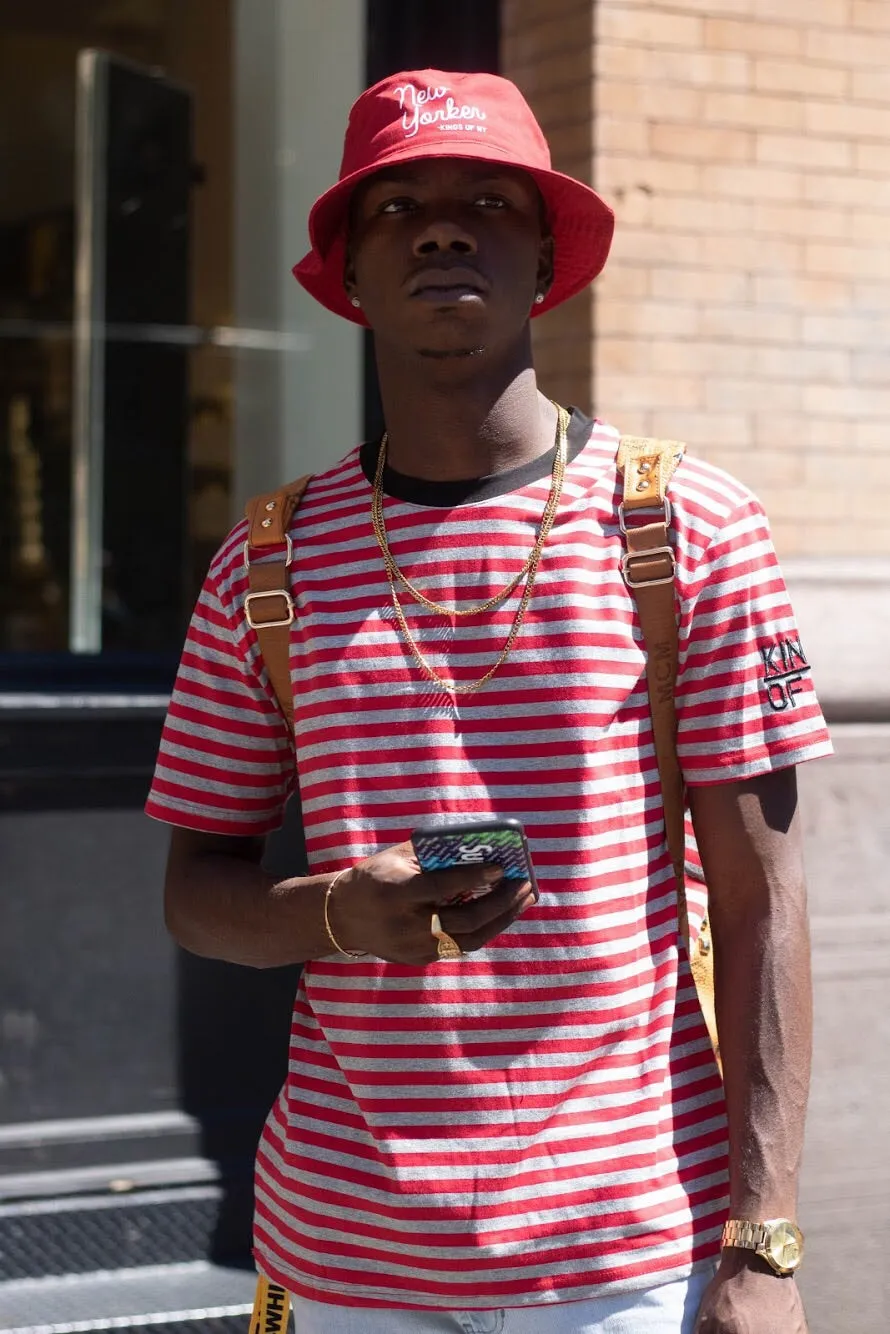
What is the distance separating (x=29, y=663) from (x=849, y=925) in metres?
2.31

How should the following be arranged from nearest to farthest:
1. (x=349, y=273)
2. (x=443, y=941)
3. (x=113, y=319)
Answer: (x=443, y=941) → (x=349, y=273) → (x=113, y=319)

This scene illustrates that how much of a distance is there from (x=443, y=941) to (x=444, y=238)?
85cm

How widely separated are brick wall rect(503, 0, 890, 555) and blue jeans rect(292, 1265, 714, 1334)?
272 centimetres

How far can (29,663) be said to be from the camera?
15.0 feet

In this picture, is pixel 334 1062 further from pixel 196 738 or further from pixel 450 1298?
pixel 196 738

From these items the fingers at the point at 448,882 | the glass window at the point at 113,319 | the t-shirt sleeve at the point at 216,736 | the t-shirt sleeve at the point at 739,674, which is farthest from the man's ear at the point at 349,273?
the glass window at the point at 113,319

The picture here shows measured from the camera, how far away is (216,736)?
2.14 metres

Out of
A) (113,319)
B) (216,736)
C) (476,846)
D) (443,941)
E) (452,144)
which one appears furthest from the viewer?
(113,319)

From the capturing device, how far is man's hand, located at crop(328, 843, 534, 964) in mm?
1702

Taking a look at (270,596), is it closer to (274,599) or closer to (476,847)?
(274,599)

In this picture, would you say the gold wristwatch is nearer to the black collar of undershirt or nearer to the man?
the man

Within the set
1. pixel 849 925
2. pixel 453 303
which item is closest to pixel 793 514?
pixel 849 925

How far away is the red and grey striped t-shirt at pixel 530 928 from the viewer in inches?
73.1

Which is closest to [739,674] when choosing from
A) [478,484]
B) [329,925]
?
[478,484]
